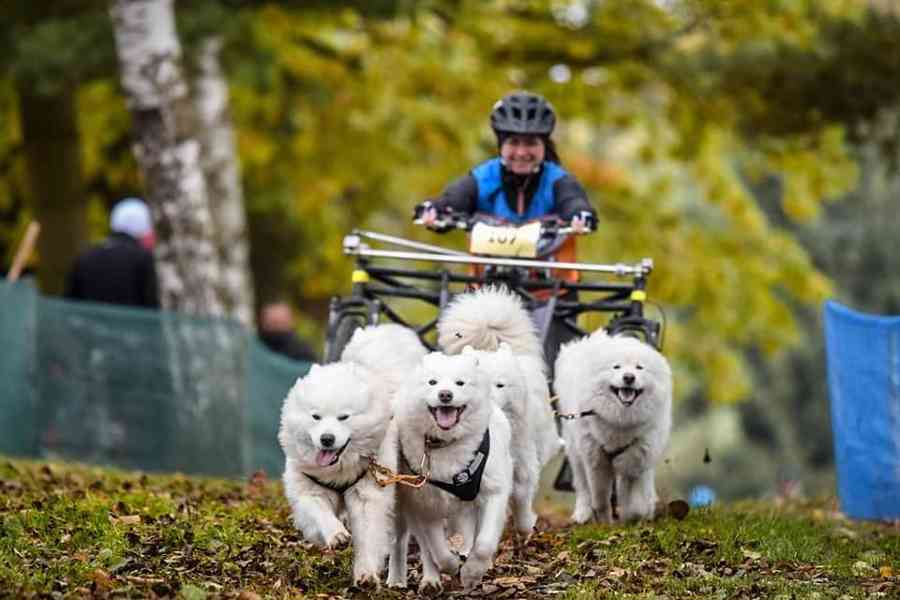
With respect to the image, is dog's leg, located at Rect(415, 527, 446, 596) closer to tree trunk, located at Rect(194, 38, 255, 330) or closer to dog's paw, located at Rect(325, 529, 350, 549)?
dog's paw, located at Rect(325, 529, 350, 549)

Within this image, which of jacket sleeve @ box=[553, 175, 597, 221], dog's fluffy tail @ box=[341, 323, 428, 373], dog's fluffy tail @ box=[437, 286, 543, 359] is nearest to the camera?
dog's fluffy tail @ box=[341, 323, 428, 373]

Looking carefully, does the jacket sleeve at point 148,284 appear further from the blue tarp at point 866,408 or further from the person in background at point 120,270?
the blue tarp at point 866,408

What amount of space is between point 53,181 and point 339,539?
15.9m

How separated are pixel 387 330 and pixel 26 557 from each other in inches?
82.3

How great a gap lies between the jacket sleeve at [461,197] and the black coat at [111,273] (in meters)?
6.34

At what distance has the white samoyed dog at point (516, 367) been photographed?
33.2 feet

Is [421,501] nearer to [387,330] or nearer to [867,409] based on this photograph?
[387,330]

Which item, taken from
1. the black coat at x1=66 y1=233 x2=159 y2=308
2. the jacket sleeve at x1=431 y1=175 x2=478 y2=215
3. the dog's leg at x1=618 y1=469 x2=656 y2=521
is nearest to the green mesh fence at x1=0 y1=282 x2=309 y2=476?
the black coat at x1=66 y1=233 x2=159 y2=308

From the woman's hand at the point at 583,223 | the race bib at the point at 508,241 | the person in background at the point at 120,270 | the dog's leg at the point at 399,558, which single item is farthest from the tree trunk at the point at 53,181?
the dog's leg at the point at 399,558

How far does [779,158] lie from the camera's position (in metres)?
25.9

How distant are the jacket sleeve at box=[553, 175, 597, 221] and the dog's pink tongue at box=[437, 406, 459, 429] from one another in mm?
3307

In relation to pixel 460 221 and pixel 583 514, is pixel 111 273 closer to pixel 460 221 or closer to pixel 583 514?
pixel 460 221

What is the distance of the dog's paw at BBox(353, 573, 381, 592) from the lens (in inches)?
340

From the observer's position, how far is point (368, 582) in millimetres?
8625
